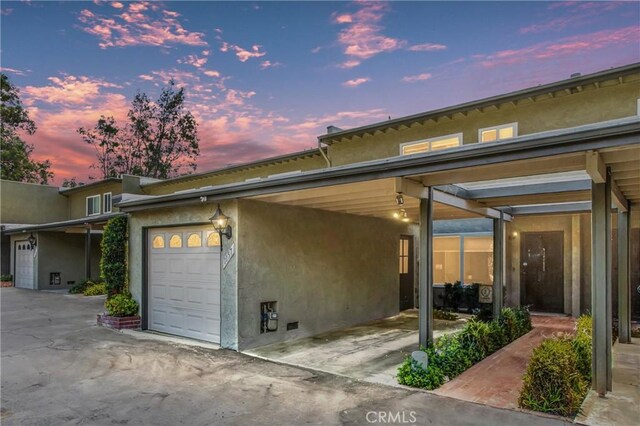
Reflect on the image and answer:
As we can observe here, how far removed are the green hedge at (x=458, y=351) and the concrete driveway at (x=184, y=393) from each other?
12.7 inches

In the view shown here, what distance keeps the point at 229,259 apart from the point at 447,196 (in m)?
3.97

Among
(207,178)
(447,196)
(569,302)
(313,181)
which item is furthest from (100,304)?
(569,302)

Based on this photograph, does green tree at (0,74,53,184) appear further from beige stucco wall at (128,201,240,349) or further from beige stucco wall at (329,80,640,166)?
beige stucco wall at (329,80,640,166)

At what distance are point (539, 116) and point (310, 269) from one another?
20.4 feet

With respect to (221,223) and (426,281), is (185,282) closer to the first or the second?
(221,223)

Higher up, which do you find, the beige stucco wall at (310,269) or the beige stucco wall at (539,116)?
the beige stucco wall at (539,116)

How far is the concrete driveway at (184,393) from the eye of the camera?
4570 mm

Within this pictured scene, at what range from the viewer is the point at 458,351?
6379 mm

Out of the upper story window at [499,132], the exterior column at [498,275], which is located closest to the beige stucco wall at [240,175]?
the upper story window at [499,132]

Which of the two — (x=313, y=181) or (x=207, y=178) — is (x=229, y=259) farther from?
(x=207, y=178)

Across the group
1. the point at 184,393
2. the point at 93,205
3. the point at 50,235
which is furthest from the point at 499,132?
the point at 93,205

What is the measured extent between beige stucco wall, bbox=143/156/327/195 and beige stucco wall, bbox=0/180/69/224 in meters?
9.69

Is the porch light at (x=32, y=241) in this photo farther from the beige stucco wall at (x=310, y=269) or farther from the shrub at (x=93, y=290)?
the beige stucco wall at (x=310, y=269)

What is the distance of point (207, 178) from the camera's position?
59.5ft
